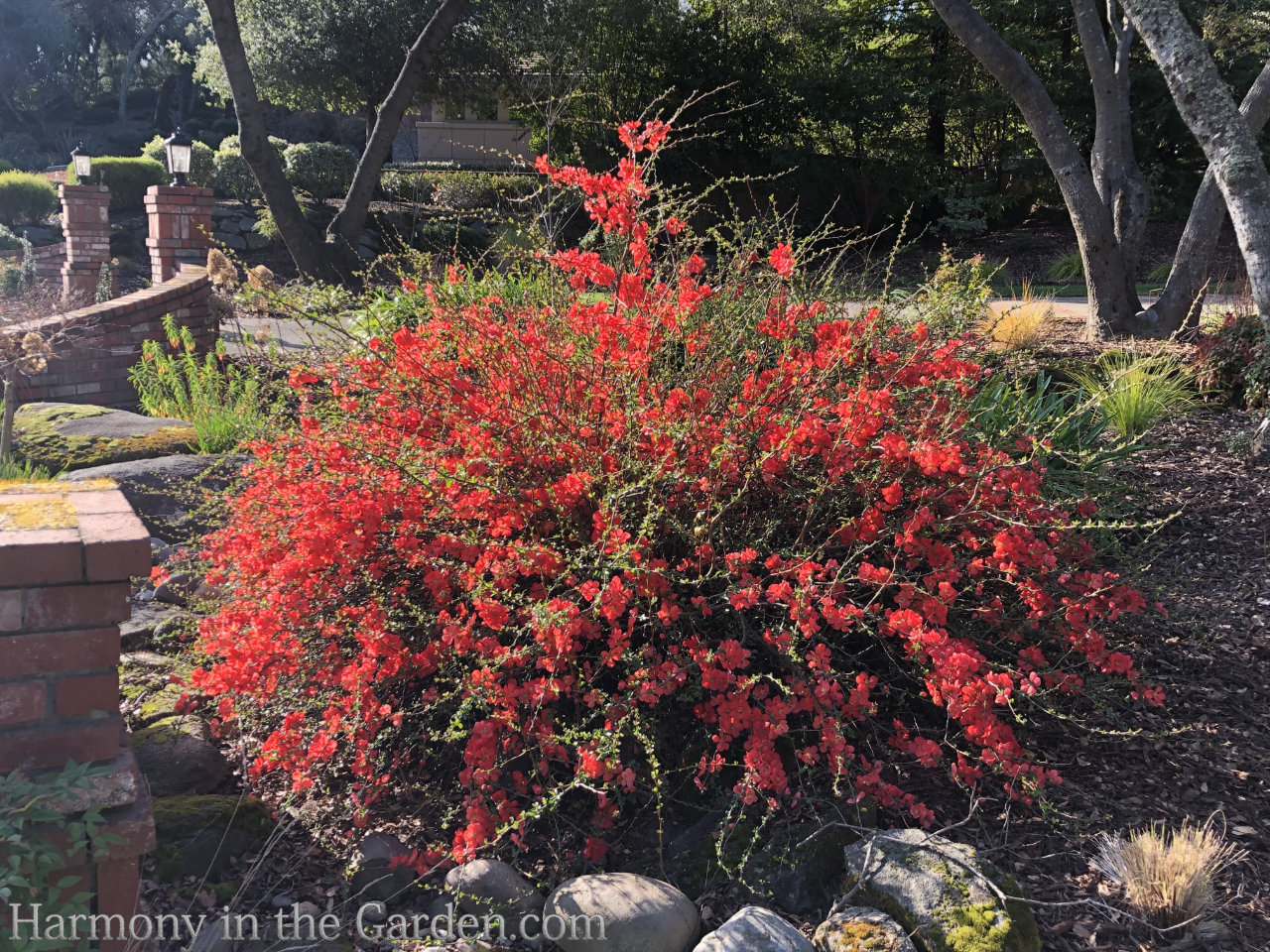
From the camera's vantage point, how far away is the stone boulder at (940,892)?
2.00 m

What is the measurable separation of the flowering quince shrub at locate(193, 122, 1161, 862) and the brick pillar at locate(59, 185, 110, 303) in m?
10.9

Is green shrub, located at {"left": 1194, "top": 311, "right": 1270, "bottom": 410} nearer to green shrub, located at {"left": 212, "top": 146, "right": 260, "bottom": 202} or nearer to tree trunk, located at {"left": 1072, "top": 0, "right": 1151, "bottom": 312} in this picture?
tree trunk, located at {"left": 1072, "top": 0, "right": 1151, "bottom": 312}

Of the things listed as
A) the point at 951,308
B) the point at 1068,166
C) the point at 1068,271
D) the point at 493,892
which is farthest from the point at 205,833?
the point at 1068,271

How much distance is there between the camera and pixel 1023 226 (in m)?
18.9

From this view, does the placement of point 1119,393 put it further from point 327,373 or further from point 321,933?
point 321,933

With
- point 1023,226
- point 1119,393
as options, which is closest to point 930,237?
point 1023,226

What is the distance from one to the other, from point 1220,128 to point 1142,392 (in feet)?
4.95

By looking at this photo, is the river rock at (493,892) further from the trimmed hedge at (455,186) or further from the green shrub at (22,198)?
the green shrub at (22,198)

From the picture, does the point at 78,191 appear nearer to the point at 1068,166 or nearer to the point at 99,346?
the point at 99,346

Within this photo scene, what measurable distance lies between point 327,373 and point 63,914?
190 centimetres

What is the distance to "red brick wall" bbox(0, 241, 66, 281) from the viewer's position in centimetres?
1470

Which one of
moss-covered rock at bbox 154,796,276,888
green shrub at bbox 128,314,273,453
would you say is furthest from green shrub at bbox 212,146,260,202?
moss-covered rock at bbox 154,796,276,888

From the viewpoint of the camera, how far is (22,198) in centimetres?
1853

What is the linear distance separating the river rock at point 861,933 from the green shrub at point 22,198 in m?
21.3
